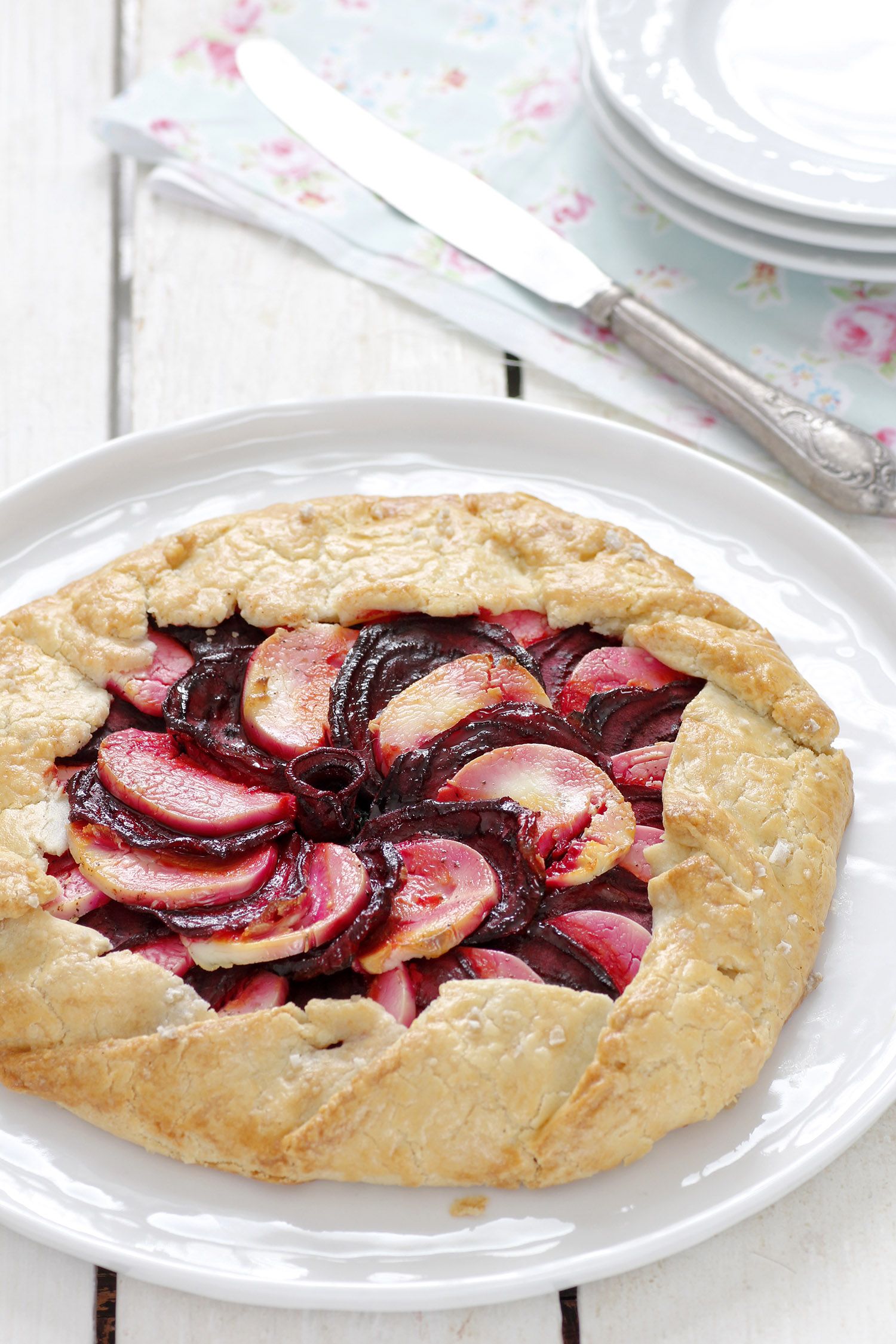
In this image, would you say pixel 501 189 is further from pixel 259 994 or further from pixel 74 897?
pixel 259 994

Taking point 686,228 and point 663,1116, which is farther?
point 686,228

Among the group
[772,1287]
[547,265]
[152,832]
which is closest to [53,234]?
[547,265]

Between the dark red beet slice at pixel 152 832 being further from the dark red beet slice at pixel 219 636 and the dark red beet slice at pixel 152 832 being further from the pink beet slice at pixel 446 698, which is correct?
the dark red beet slice at pixel 219 636

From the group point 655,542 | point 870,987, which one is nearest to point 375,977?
point 870,987

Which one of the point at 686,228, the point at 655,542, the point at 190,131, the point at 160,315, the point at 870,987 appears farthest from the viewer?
the point at 190,131

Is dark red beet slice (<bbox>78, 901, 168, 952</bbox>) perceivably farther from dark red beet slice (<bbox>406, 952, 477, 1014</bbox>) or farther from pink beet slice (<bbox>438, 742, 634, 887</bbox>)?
pink beet slice (<bbox>438, 742, 634, 887</bbox>)

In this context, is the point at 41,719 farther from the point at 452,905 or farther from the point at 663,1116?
the point at 663,1116

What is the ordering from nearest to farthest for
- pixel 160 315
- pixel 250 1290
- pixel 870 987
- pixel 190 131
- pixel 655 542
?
1. pixel 250 1290
2. pixel 870 987
3. pixel 655 542
4. pixel 160 315
5. pixel 190 131
